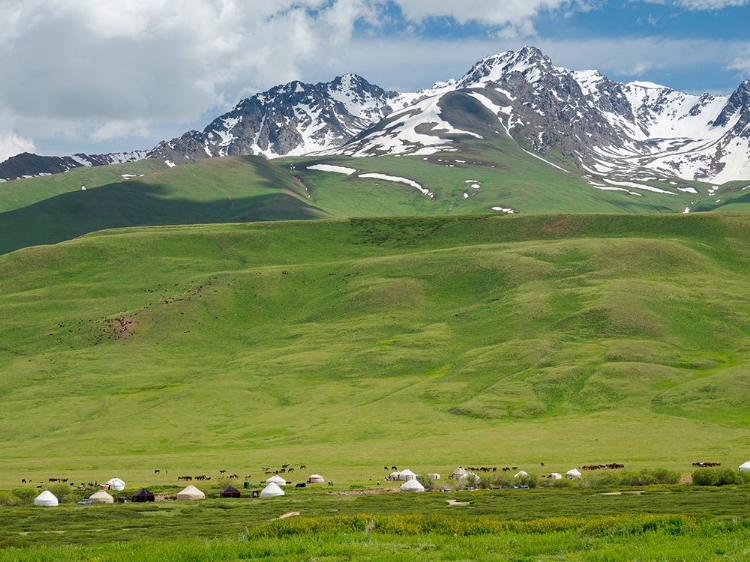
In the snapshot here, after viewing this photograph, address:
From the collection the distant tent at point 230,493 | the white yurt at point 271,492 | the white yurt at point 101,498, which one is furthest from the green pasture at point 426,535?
the distant tent at point 230,493

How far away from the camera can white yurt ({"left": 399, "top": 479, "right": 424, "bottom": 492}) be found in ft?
310

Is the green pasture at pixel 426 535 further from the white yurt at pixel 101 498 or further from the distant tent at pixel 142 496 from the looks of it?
the distant tent at pixel 142 496

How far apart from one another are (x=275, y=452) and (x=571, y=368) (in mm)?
65950

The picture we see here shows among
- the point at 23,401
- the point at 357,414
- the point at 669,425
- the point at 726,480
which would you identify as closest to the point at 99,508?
the point at 726,480

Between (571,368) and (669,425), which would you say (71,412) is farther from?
(669,425)

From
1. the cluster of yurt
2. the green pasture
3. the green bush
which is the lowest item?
the cluster of yurt

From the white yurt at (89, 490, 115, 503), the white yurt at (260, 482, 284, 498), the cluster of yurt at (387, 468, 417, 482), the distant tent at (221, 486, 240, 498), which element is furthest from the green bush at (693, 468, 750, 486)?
the white yurt at (89, 490, 115, 503)

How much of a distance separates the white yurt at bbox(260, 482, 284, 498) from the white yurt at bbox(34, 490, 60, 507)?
2115 centimetres

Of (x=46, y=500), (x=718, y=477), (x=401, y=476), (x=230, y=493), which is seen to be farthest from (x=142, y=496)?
(x=718, y=477)

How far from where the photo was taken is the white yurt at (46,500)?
9081cm

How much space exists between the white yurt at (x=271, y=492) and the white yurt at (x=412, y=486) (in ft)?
42.6

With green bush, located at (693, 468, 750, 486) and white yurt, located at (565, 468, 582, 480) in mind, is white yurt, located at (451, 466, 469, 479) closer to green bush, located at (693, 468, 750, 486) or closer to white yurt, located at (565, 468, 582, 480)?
white yurt, located at (565, 468, 582, 480)

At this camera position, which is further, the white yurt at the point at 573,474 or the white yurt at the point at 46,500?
the white yurt at the point at 573,474

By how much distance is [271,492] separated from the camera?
9412 centimetres
